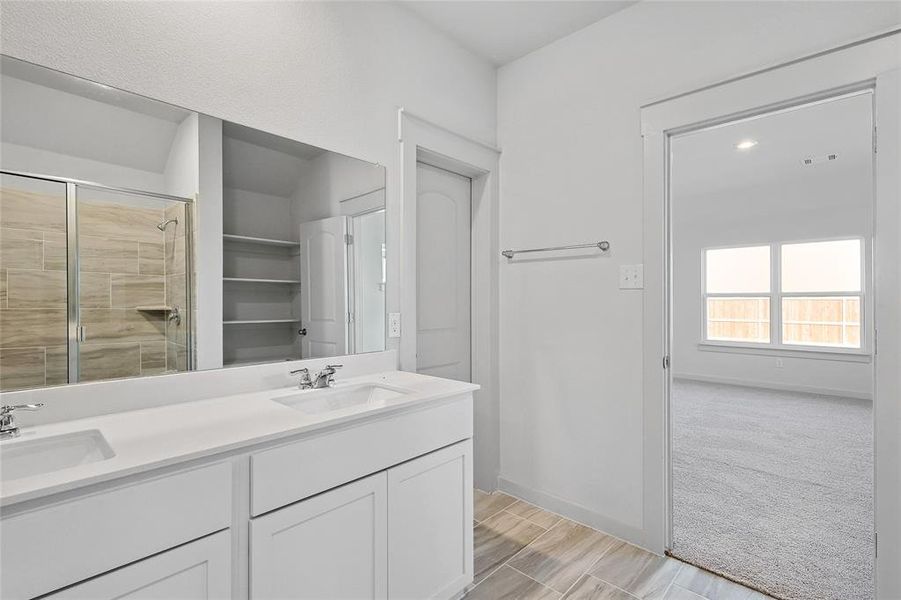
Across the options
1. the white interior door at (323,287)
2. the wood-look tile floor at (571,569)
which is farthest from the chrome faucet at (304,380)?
the wood-look tile floor at (571,569)

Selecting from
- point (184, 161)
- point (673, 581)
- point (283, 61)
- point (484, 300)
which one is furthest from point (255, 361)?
point (673, 581)

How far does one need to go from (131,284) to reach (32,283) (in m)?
0.23

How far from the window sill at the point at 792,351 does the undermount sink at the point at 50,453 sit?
22.3ft

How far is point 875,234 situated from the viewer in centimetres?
161

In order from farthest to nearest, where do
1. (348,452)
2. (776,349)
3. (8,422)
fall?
(776,349)
(348,452)
(8,422)

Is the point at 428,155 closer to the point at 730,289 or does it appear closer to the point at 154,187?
the point at 154,187

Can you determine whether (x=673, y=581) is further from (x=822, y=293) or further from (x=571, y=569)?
(x=822, y=293)

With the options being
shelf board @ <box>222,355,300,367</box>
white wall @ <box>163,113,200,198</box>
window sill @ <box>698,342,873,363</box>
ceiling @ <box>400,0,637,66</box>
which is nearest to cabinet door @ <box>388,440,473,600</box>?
shelf board @ <box>222,355,300,367</box>

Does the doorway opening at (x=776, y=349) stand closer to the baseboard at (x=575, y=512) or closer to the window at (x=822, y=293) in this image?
the window at (x=822, y=293)

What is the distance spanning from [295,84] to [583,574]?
240 centimetres

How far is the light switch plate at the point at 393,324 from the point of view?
2133 mm

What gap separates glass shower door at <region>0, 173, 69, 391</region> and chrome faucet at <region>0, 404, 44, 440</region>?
0.13 metres

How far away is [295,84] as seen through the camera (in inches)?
70.4

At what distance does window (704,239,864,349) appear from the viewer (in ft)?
17.0
